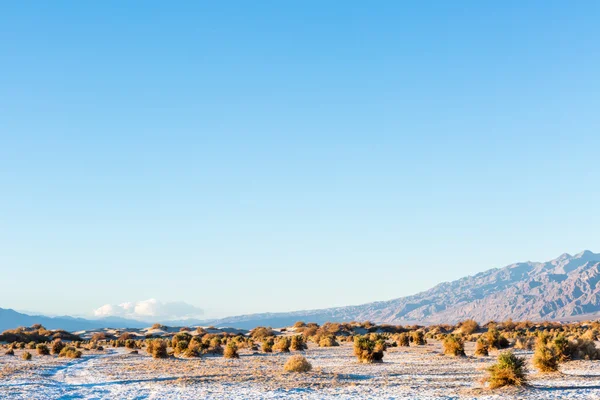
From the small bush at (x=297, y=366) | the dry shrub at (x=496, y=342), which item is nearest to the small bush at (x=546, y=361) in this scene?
the small bush at (x=297, y=366)

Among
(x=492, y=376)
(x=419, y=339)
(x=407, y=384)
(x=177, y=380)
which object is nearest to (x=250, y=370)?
(x=177, y=380)

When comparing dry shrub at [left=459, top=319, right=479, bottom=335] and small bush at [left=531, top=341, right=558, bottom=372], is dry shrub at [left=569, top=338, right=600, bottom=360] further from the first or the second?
dry shrub at [left=459, top=319, right=479, bottom=335]

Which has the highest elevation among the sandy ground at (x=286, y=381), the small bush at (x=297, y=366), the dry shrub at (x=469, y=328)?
the dry shrub at (x=469, y=328)

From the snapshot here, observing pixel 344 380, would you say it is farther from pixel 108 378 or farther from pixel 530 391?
pixel 108 378

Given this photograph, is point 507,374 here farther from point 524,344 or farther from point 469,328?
point 469,328

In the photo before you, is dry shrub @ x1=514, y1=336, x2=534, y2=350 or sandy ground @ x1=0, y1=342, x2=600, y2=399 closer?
sandy ground @ x1=0, y1=342, x2=600, y2=399

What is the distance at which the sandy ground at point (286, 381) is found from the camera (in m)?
20.4

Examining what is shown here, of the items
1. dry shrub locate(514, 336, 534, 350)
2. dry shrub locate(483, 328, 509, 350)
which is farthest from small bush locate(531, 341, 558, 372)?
dry shrub locate(514, 336, 534, 350)

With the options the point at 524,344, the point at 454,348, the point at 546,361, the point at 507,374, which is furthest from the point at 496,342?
the point at 507,374

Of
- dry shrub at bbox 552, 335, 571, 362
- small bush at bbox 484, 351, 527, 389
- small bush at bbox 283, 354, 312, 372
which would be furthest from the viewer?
dry shrub at bbox 552, 335, 571, 362

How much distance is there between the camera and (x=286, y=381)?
24.2m

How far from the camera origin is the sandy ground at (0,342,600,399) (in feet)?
66.9

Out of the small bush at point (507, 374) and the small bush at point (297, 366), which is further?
the small bush at point (297, 366)

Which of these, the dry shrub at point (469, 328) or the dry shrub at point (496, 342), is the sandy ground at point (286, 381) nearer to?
the dry shrub at point (496, 342)
